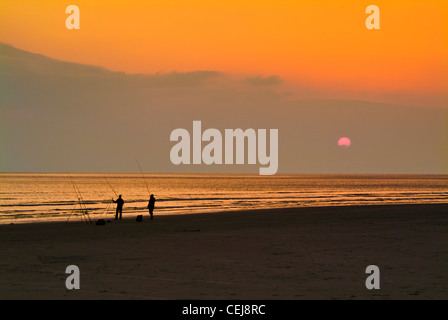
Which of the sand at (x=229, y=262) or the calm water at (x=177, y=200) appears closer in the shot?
the sand at (x=229, y=262)

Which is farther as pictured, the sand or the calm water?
the calm water

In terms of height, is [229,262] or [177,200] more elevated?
[177,200]

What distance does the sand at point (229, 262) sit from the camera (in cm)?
1094

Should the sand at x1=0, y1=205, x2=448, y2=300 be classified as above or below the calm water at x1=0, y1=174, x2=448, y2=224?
below

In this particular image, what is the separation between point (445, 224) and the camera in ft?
79.5

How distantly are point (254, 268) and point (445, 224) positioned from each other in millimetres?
14418

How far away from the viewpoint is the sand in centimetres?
1094

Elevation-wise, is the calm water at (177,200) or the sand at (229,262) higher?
the calm water at (177,200)

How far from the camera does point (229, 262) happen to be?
47.5 ft
